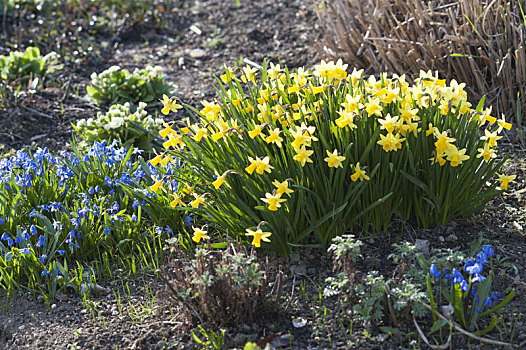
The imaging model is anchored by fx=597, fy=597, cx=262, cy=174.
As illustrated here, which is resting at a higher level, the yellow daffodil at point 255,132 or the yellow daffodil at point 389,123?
the yellow daffodil at point 255,132

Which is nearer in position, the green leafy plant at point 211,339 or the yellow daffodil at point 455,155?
the green leafy plant at point 211,339

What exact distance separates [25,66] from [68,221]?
2482mm

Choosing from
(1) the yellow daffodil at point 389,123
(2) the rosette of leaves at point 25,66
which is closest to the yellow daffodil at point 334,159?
(1) the yellow daffodil at point 389,123

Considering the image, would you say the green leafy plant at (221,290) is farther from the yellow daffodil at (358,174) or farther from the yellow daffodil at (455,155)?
the yellow daffodil at (455,155)

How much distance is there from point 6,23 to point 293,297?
5018 millimetres

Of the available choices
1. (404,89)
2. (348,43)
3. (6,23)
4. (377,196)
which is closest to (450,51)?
(348,43)

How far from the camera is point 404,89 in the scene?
2828 millimetres

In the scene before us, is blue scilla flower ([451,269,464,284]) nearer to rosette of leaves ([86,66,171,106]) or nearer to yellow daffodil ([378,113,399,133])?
yellow daffodil ([378,113,399,133])

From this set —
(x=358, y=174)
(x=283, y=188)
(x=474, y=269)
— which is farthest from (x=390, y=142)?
(x=474, y=269)

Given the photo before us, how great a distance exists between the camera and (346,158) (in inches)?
105

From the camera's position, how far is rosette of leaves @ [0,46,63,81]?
494 cm

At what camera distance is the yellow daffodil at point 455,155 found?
255cm

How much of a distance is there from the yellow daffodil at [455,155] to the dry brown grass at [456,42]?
1.31 m

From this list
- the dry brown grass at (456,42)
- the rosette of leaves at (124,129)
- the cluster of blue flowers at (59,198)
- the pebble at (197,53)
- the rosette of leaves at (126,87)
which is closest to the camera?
the cluster of blue flowers at (59,198)
